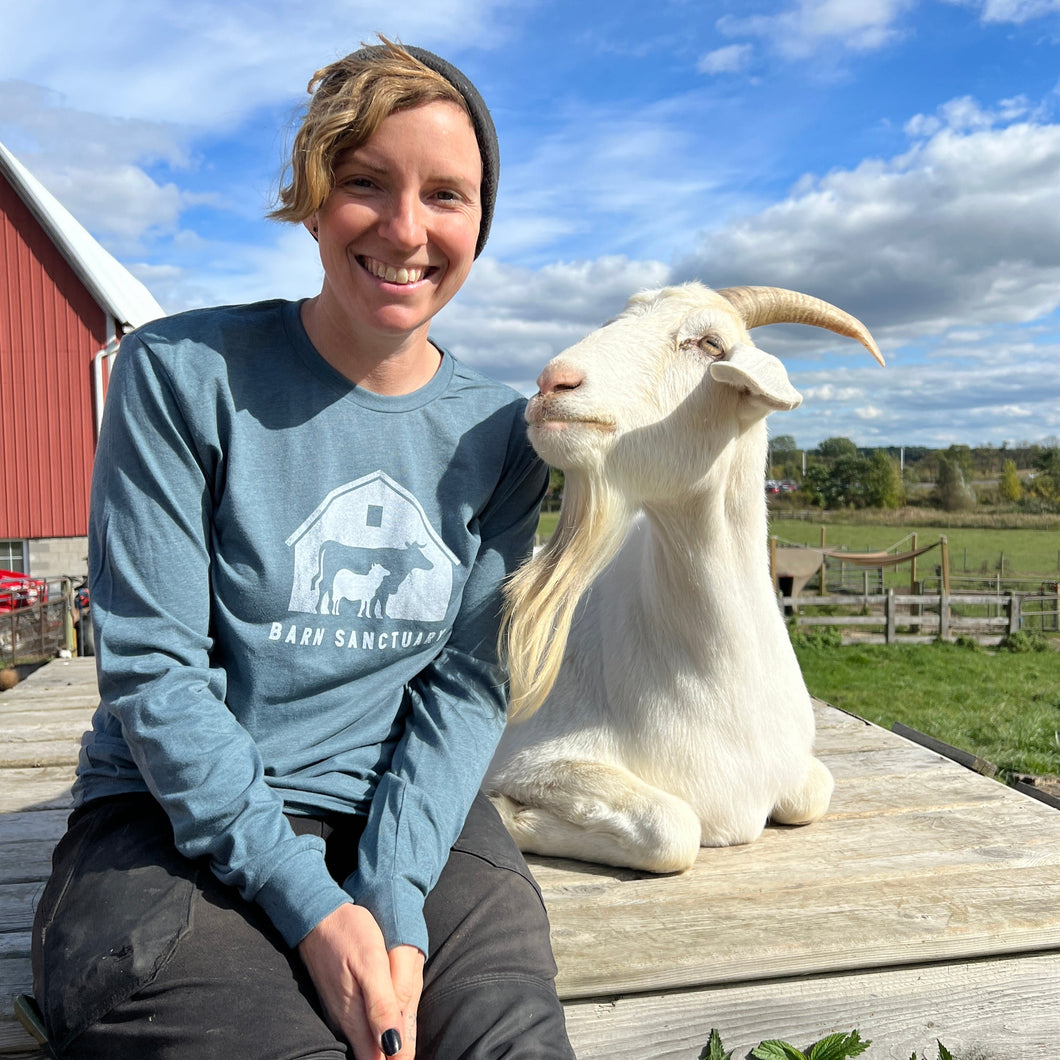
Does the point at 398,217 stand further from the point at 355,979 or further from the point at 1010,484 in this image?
the point at 1010,484

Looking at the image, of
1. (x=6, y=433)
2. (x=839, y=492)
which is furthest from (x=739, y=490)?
(x=839, y=492)

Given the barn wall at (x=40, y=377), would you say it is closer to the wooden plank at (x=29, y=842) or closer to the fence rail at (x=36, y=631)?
the fence rail at (x=36, y=631)

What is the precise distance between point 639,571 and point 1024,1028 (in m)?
1.34

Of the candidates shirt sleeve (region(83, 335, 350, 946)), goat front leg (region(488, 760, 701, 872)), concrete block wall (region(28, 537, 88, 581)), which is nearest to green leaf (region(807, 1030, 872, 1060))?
goat front leg (region(488, 760, 701, 872))

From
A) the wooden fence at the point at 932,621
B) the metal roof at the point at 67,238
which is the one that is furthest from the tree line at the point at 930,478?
the metal roof at the point at 67,238

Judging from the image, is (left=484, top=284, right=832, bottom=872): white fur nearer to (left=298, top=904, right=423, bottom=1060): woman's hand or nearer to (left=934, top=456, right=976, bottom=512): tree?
(left=298, top=904, right=423, bottom=1060): woman's hand

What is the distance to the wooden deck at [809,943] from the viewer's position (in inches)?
71.3

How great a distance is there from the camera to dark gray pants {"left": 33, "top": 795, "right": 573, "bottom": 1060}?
1293mm

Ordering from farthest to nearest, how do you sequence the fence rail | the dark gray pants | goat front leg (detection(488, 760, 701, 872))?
the fence rail, goat front leg (detection(488, 760, 701, 872)), the dark gray pants

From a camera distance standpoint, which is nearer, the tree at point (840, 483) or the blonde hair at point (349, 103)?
the blonde hair at point (349, 103)

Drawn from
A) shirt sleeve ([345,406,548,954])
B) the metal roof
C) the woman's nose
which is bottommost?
shirt sleeve ([345,406,548,954])

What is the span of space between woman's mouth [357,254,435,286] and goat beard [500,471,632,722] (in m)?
0.57

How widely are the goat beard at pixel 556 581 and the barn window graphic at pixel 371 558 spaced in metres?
0.16

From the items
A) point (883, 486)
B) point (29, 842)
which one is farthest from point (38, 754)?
point (883, 486)
